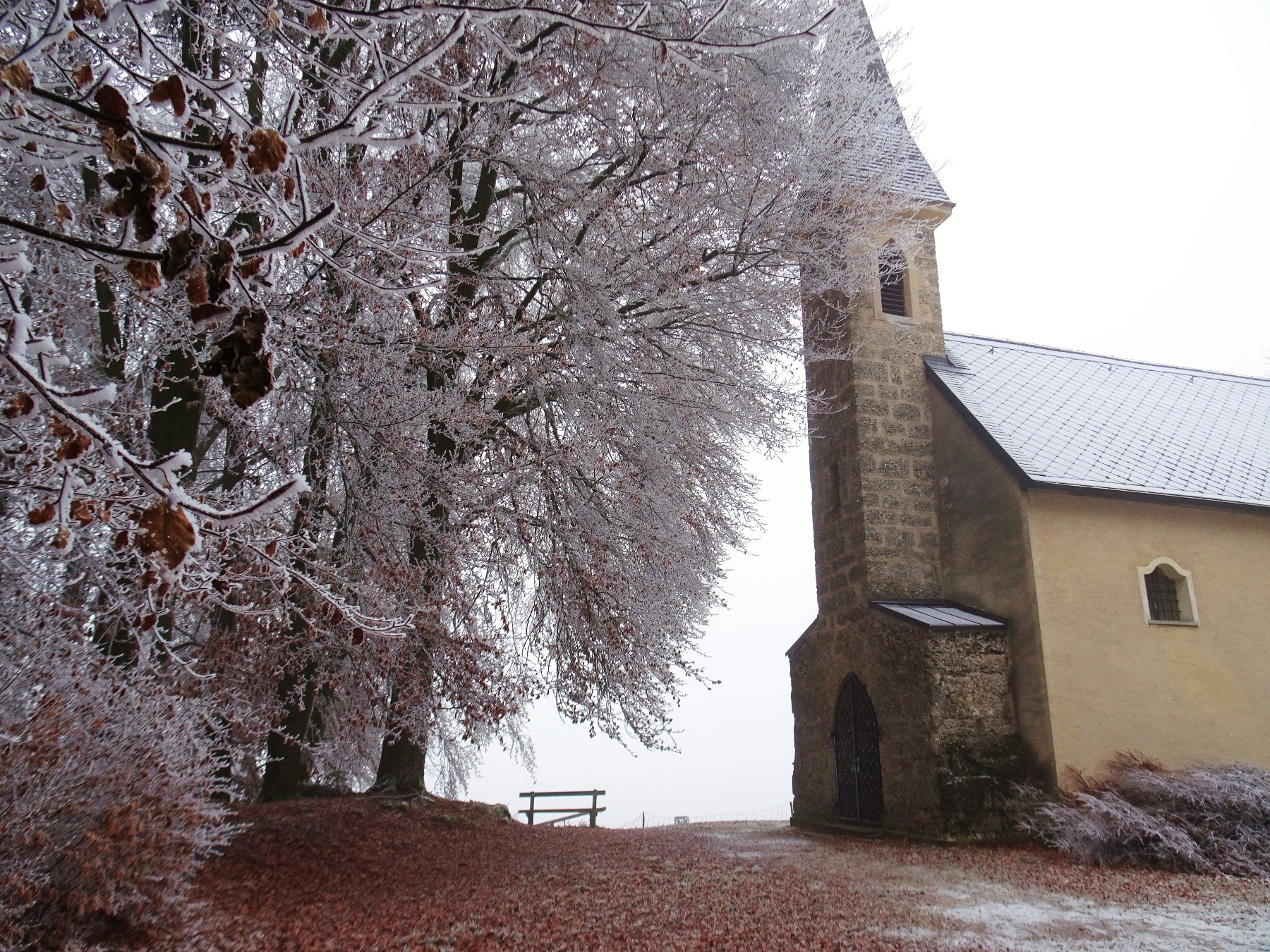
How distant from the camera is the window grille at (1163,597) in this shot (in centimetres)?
1109

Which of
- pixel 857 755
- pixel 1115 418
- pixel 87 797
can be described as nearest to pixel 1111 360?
pixel 1115 418

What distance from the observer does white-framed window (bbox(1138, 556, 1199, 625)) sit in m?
11.0

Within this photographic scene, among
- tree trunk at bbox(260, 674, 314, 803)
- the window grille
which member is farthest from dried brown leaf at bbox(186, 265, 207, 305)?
the window grille

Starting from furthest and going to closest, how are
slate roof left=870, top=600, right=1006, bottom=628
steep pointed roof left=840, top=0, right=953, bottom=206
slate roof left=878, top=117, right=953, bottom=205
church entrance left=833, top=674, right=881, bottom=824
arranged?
slate roof left=878, top=117, right=953, bottom=205
church entrance left=833, top=674, right=881, bottom=824
slate roof left=870, top=600, right=1006, bottom=628
steep pointed roof left=840, top=0, right=953, bottom=206

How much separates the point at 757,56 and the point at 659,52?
6477 millimetres

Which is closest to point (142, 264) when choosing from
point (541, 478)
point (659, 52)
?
point (659, 52)

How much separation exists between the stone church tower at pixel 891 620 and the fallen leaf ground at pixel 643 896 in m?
1.18

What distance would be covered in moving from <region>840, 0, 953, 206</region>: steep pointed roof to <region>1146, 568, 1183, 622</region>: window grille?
6.27 meters

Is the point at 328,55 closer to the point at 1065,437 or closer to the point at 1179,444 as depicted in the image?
the point at 1065,437

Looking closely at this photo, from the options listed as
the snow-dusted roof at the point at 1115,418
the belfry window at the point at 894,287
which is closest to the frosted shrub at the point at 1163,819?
the snow-dusted roof at the point at 1115,418

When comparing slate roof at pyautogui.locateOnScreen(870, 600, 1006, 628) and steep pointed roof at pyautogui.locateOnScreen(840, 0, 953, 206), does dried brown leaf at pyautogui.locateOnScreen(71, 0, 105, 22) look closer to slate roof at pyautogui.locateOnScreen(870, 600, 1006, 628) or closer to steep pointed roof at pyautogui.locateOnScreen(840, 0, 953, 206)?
steep pointed roof at pyautogui.locateOnScreen(840, 0, 953, 206)

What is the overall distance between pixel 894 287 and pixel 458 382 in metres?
8.60

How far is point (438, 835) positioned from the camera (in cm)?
868

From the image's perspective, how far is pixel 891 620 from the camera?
1110 centimetres
